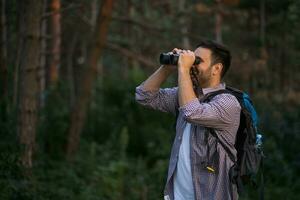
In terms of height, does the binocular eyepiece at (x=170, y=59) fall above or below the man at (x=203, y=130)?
above

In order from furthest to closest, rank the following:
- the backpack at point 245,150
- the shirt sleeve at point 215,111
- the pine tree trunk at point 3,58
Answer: the pine tree trunk at point 3,58
the backpack at point 245,150
the shirt sleeve at point 215,111

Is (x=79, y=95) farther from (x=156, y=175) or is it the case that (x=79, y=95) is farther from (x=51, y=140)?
(x=156, y=175)

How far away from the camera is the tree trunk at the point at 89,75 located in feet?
40.8

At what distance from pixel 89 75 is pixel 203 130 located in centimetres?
794

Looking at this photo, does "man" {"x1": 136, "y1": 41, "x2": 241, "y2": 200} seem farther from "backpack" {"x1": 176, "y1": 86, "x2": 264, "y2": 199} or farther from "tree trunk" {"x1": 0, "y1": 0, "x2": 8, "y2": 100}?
"tree trunk" {"x1": 0, "y1": 0, "x2": 8, "y2": 100}

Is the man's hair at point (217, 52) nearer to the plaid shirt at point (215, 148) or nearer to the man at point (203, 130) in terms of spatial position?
the man at point (203, 130)

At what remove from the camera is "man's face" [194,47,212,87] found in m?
5.08

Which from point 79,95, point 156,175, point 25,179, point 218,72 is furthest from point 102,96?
point 218,72

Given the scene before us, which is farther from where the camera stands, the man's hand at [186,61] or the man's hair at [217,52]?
the man's hair at [217,52]

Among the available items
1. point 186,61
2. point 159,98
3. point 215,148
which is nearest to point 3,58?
point 159,98

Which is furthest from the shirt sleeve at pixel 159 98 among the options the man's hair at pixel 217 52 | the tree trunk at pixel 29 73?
the tree trunk at pixel 29 73

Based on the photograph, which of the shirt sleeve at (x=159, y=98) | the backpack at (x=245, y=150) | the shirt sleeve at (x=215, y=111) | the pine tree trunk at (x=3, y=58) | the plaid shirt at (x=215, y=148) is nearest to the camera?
the shirt sleeve at (x=215, y=111)

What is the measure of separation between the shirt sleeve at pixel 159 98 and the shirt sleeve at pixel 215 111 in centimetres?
66

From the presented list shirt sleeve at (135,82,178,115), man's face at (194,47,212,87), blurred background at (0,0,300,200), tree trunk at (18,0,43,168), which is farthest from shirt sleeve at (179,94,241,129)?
tree trunk at (18,0,43,168)
